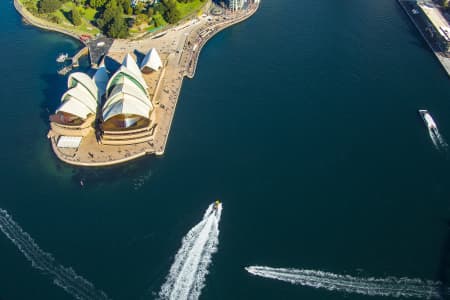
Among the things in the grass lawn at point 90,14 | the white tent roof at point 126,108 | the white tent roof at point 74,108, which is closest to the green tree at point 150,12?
the grass lawn at point 90,14

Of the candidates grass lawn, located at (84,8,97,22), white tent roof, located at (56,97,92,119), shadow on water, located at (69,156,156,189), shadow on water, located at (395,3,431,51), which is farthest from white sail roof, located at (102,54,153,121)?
shadow on water, located at (395,3,431,51)

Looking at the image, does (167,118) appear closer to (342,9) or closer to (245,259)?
(245,259)

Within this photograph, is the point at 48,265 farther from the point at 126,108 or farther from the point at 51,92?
the point at 51,92

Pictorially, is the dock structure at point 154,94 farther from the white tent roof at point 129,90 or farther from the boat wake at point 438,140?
the boat wake at point 438,140

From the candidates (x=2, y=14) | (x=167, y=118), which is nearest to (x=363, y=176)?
(x=167, y=118)

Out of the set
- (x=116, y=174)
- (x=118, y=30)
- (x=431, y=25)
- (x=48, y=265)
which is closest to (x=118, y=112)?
(x=116, y=174)
